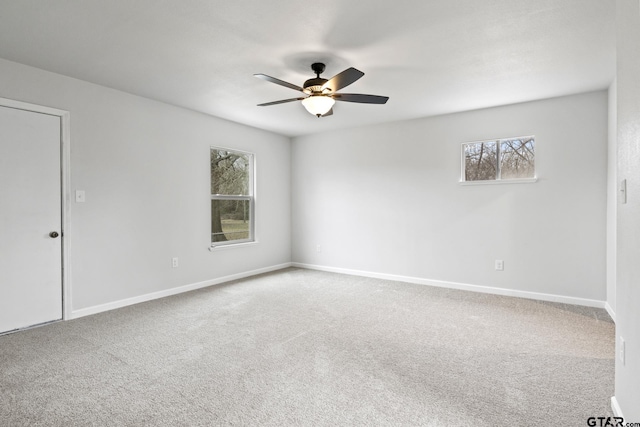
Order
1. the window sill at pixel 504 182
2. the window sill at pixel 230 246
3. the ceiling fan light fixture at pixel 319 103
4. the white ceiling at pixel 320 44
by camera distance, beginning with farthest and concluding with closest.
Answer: the window sill at pixel 230 246, the window sill at pixel 504 182, the ceiling fan light fixture at pixel 319 103, the white ceiling at pixel 320 44

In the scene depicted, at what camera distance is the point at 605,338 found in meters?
2.86

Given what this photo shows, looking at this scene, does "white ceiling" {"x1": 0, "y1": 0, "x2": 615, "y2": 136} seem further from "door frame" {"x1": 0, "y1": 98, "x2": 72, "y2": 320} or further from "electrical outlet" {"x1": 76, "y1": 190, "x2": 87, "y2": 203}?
"electrical outlet" {"x1": 76, "y1": 190, "x2": 87, "y2": 203}

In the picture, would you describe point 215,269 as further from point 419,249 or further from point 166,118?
point 419,249

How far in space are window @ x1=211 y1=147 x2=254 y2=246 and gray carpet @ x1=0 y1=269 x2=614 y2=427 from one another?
1.49m

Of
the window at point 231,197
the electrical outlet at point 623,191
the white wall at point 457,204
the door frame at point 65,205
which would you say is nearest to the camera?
the electrical outlet at point 623,191

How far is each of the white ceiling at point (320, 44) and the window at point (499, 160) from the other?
1.96 feet

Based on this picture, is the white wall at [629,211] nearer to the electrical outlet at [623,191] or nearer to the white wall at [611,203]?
the electrical outlet at [623,191]

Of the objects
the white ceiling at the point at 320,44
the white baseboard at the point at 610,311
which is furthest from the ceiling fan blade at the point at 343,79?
the white baseboard at the point at 610,311

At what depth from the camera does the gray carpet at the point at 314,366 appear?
72.5 inches

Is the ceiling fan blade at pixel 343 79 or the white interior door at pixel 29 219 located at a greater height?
the ceiling fan blade at pixel 343 79

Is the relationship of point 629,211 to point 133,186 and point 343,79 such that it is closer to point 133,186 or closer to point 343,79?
point 343,79

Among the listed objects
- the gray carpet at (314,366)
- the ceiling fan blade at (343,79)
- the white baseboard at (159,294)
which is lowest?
the gray carpet at (314,366)

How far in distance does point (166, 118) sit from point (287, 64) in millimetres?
2027

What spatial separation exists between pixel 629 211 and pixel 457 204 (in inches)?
118
